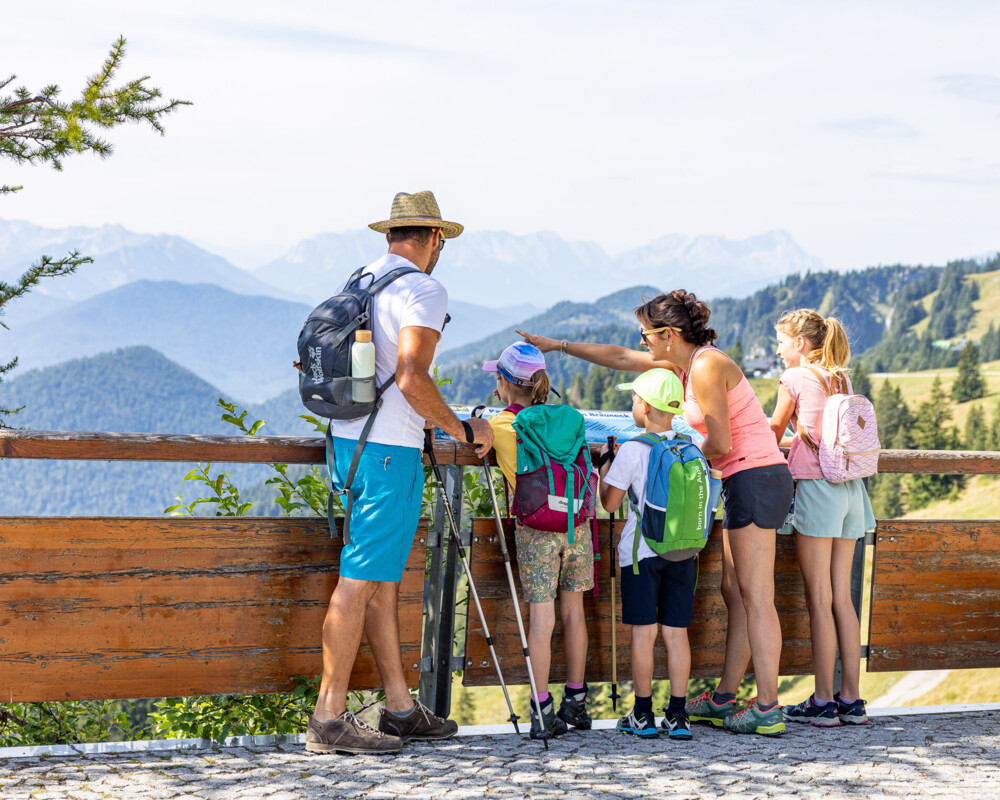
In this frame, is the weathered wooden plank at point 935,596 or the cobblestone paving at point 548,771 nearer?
the cobblestone paving at point 548,771

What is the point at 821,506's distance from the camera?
457 centimetres

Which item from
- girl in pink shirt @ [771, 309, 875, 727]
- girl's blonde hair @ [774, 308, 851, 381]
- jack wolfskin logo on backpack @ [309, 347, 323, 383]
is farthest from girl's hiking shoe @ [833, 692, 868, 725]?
jack wolfskin logo on backpack @ [309, 347, 323, 383]

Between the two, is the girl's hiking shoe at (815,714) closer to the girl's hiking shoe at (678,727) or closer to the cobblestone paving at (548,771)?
the cobblestone paving at (548,771)

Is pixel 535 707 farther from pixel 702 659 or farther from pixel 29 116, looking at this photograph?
pixel 29 116

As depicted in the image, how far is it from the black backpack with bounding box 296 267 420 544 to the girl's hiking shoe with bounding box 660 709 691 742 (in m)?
1.78

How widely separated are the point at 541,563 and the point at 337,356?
4.07 ft

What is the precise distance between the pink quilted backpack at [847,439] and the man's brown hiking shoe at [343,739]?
87.9 inches

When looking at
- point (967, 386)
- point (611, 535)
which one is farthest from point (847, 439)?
point (967, 386)

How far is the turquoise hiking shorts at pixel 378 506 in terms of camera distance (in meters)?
3.77

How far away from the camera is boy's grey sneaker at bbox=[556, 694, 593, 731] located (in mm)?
4352

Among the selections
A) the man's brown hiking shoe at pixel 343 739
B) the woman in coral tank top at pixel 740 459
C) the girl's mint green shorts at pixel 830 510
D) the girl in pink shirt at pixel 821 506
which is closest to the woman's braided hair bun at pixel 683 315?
the woman in coral tank top at pixel 740 459

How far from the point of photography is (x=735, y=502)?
4312 mm

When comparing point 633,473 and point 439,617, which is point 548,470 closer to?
point 633,473

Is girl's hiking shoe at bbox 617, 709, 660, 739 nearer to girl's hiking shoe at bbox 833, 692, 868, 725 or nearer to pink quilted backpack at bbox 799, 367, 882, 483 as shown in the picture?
girl's hiking shoe at bbox 833, 692, 868, 725
